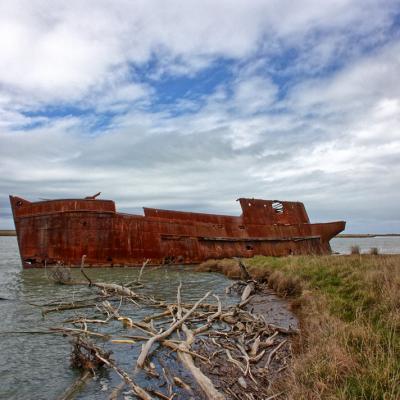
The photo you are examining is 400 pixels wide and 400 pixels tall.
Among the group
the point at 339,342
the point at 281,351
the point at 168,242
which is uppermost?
the point at 168,242

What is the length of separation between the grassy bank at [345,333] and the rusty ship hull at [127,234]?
27.9 ft

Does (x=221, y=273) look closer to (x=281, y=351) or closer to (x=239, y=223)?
(x=239, y=223)

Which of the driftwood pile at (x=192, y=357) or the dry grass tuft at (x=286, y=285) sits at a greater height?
the dry grass tuft at (x=286, y=285)

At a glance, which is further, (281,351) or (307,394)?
(281,351)

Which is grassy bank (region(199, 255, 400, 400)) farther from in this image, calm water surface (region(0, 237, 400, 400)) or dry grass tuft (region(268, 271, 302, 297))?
calm water surface (region(0, 237, 400, 400))

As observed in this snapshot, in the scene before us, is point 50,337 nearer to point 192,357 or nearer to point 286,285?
point 192,357

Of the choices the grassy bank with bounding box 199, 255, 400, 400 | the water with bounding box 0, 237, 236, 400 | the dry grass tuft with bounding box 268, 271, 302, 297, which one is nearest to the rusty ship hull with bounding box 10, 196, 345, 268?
the water with bounding box 0, 237, 236, 400

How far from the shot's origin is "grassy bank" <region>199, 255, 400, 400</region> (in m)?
3.39

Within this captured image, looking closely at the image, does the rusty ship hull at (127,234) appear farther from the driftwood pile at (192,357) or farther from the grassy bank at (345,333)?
the driftwood pile at (192,357)

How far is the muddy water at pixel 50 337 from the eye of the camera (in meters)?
4.67

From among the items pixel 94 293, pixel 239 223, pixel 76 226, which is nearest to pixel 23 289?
pixel 94 293

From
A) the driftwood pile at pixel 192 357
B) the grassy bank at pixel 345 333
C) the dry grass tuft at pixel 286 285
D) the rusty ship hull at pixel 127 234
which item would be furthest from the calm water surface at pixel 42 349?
the rusty ship hull at pixel 127 234

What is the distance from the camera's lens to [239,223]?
2145cm

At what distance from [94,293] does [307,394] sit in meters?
8.27
